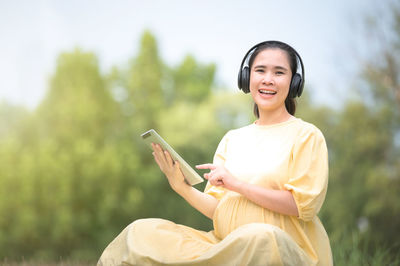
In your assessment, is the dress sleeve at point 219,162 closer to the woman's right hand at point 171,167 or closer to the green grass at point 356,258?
the woman's right hand at point 171,167

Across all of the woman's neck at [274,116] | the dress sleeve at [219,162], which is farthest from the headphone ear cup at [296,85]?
the dress sleeve at [219,162]

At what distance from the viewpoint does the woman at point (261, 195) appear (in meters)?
2.33

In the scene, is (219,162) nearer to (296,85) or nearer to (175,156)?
(175,156)

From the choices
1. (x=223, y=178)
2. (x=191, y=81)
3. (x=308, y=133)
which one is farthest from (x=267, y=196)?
(x=191, y=81)

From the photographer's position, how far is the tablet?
105 inches

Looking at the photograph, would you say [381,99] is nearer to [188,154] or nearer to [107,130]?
[188,154]

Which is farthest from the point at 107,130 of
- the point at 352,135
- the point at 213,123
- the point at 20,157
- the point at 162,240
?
the point at 162,240

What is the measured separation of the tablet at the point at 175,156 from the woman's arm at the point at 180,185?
0.14ft

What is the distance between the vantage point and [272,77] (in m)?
2.85

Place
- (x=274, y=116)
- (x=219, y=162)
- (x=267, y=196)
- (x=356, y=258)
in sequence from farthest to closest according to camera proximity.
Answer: (x=356, y=258)
(x=219, y=162)
(x=274, y=116)
(x=267, y=196)

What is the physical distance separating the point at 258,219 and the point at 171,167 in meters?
0.70

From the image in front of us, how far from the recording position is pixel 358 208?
19.2 metres

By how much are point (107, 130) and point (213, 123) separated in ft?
25.0

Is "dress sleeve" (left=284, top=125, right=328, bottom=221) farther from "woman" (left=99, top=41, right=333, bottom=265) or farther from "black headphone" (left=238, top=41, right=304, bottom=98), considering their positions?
"black headphone" (left=238, top=41, right=304, bottom=98)
